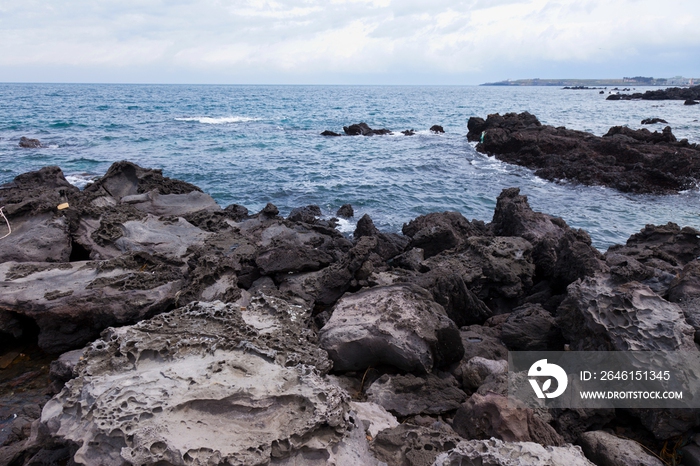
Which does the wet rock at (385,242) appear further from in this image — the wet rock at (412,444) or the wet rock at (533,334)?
the wet rock at (412,444)

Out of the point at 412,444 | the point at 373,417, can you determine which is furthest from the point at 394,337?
the point at 412,444

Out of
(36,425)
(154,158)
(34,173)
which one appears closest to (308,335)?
(36,425)

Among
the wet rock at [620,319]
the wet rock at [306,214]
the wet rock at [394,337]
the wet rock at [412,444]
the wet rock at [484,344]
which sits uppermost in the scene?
the wet rock at [620,319]

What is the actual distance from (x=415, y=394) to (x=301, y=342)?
4.58 feet

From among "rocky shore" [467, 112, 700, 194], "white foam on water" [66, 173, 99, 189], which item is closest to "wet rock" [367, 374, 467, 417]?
"white foam on water" [66, 173, 99, 189]

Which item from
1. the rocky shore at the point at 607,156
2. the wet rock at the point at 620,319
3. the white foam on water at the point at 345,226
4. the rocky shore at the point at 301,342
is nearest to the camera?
the rocky shore at the point at 301,342

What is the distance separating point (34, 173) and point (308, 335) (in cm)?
1170

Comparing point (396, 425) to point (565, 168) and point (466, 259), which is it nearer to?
point (466, 259)

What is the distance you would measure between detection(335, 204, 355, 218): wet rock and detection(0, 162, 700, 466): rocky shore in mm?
5339

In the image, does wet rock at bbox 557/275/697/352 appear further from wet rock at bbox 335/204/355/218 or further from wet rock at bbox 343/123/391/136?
wet rock at bbox 343/123/391/136

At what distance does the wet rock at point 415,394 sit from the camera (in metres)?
4.66

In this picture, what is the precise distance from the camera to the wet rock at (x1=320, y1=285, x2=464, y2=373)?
508 centimetres

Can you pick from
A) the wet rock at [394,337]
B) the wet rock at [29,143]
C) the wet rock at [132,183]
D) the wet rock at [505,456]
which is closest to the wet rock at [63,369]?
the wet rock at [394,337]

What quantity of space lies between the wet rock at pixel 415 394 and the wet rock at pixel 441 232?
171 inches
